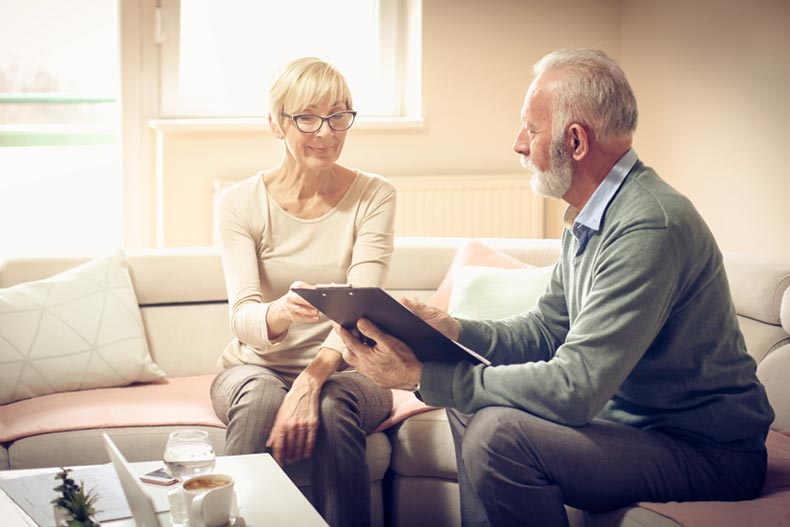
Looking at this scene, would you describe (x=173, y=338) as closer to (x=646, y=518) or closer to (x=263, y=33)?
(x=646, y=518)

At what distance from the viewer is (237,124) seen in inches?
161

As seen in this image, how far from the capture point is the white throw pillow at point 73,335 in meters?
2.49

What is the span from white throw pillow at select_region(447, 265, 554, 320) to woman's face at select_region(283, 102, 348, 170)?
0.54 metres

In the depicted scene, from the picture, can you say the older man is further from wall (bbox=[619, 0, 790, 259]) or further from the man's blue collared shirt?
wall (bbox=[619, 0, 790, 259])

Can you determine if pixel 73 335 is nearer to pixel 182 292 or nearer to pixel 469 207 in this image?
pixel 182 292

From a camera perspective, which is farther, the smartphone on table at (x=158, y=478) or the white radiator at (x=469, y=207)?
the white radiator at (x=469, y=207)

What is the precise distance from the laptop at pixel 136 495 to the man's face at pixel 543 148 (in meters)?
0.93

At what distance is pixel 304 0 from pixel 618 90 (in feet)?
9.15

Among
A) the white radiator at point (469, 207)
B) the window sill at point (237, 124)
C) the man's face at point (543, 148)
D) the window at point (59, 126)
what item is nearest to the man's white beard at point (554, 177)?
the man's face at point (543, 148)

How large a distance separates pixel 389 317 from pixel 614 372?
0.42 m

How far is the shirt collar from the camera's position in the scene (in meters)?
1.80

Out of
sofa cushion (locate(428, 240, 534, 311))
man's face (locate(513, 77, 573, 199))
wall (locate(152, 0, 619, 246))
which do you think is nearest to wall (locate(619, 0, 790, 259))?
wall (locate(152, 0, 619, 246))

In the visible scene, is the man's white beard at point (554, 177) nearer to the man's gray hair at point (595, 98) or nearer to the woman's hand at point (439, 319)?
the man's gray hair at point (595, 98)

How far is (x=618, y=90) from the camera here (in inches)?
70.6
